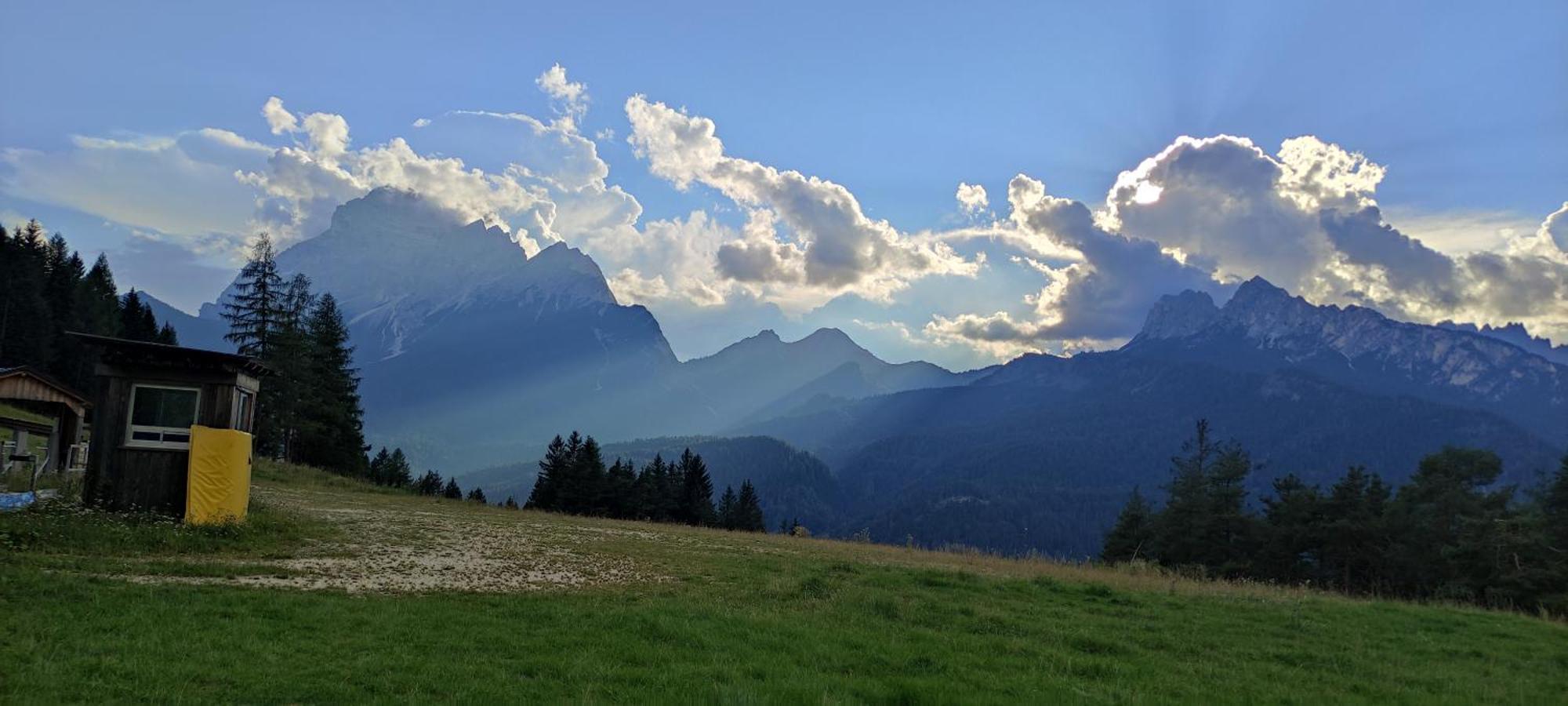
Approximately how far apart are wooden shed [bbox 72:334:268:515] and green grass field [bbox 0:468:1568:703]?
76.5 inches

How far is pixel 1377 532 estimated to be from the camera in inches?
2062

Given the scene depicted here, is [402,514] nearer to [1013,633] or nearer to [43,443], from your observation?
[43,443]

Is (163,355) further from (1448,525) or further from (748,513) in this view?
(748,513)

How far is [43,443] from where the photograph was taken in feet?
106

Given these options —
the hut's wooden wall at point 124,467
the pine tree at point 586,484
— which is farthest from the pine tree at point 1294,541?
the hut's wooden wall at point 124,467

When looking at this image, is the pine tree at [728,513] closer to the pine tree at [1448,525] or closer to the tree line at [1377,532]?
the tree line at [1377,532]

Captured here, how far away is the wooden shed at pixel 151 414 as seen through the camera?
18.6 metres

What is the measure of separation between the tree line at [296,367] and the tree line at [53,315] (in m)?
11.6

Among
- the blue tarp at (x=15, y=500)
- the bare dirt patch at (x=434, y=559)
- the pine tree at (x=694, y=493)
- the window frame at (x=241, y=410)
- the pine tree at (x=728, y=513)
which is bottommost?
the pine tree at (x=728, y=513)

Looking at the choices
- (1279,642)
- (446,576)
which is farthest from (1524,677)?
(446,576)

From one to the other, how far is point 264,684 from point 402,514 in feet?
76.9

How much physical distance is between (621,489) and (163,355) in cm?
5357

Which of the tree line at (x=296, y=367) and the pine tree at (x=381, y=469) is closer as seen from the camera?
the tree line at (x=296, y=367)

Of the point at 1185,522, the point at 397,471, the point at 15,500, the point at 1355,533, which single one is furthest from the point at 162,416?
the point at 397,471
